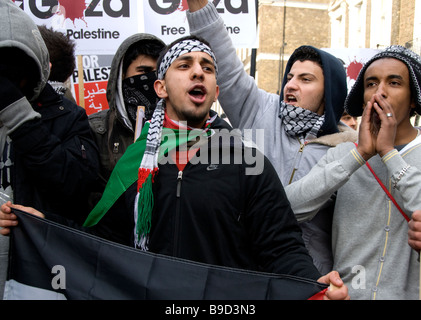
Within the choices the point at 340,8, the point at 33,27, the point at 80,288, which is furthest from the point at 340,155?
the point at 340,8

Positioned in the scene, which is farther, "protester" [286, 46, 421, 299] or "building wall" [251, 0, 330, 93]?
"building wall" [251, 0, 330, 93]

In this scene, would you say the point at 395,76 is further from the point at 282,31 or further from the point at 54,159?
the point at 282,31

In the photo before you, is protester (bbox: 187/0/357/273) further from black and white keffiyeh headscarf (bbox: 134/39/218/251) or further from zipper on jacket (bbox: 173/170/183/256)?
zipper on jacket (bbox: 173/170/183/256)

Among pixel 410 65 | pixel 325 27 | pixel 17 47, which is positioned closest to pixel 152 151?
pixel 17 47

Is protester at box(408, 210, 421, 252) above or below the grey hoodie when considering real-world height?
below

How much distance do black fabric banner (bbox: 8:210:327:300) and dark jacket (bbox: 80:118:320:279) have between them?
21 centimetres

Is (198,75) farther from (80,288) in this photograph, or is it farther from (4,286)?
(4,286)

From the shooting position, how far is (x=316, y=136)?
108 inches

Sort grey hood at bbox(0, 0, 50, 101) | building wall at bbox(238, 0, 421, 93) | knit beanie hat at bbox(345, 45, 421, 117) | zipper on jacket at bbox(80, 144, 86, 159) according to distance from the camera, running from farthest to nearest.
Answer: building wall at bbox(238, 0, 421, 93) < zipper on jacket at bbox(80, 144, 86, 159) < knit beanie hat at bbox(345, 45, 421, 117) < grey hood at bbox(0, 0, 50, 101)

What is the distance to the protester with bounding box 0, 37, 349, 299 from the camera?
2.04 m

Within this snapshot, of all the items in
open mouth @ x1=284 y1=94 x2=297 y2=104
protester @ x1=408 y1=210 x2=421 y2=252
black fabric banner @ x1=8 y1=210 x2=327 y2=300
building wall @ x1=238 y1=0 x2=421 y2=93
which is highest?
building wall @ x1=238 y1=0 x2=421 y2=93

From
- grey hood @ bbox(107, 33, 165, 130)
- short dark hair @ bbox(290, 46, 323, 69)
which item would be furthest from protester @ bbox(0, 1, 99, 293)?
short dark hair @ bbox(290, 46, 323, 69)

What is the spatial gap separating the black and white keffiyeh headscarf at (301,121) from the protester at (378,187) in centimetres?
35

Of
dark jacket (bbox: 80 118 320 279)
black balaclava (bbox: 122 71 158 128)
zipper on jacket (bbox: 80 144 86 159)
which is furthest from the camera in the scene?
black balaclava (bbox: 122 71 158 128)
